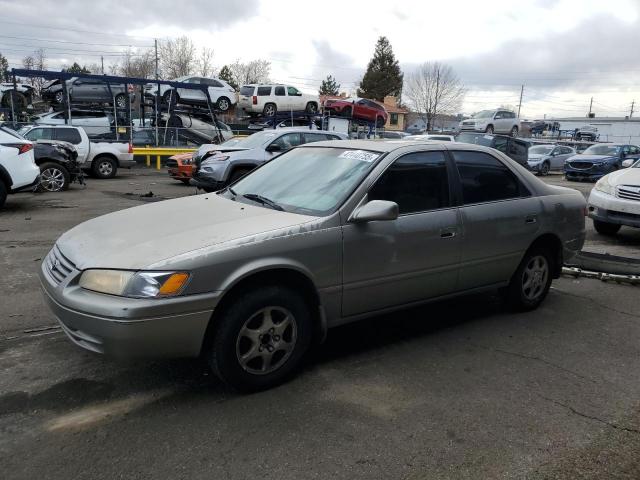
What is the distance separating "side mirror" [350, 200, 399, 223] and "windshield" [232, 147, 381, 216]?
181mm

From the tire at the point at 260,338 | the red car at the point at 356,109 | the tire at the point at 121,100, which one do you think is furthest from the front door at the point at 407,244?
the red car at the point at 356,109

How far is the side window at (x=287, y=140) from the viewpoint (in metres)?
12.5

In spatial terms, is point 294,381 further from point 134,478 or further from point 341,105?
point 341,105

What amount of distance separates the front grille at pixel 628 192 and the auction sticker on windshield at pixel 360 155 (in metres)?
6.08

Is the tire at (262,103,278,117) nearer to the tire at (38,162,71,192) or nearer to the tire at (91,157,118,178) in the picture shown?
the tire at (91,157,118,178)

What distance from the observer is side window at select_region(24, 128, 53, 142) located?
51.4 ft

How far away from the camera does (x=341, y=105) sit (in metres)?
28.7

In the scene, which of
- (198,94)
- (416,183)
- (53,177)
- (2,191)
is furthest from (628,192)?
(198,94)

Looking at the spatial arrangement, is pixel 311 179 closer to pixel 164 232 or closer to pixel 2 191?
pixel 164 232

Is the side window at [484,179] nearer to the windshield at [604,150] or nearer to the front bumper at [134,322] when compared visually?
the front bumper at [134,322]

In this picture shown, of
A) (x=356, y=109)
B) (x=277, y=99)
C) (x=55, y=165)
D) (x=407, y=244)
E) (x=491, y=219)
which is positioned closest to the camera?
(x=407, y=244)

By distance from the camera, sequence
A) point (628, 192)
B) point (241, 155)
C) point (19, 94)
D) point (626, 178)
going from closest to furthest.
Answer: point (628, 192) < point (626, 178) < point (241, 155) < point (19, 94)

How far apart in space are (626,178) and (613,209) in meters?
0.63

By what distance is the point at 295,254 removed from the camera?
11.1 ft
